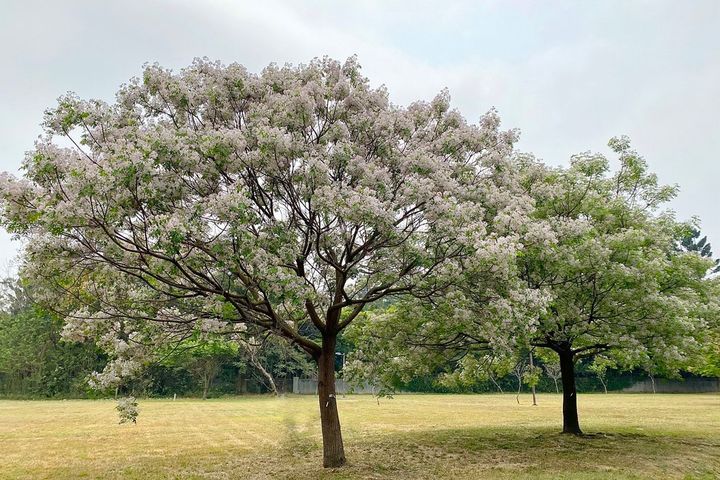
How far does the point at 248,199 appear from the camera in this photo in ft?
31.5

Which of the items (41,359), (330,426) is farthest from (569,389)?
(41,359)

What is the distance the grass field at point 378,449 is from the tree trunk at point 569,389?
64 cm

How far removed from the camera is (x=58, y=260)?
10141 mm

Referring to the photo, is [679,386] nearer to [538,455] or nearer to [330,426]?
[538,455]

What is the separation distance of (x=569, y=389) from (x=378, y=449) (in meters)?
6.22

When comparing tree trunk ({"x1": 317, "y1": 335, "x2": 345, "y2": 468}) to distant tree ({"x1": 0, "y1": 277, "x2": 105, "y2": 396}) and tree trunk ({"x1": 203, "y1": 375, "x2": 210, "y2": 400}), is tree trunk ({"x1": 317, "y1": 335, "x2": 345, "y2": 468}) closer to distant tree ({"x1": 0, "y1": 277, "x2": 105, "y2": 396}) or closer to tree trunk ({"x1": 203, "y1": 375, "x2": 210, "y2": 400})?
tree trunk ({"x1": 203, "y1": 375, "x2": 210, "y2": 400})

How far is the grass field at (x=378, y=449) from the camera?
11.9 meters

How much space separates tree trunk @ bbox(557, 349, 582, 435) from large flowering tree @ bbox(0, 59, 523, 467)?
7.19 m

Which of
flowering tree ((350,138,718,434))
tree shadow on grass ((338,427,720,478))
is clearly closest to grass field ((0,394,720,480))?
tree shadow on grass ((338,427,720,478))

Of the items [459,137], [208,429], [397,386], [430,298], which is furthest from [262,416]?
[459,137]

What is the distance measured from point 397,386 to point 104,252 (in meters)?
9.24

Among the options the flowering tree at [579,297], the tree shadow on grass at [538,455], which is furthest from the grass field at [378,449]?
the flowering tree at [579,297]

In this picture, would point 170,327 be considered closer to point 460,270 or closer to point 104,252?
point 104,252

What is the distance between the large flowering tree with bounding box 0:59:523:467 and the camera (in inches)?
356
